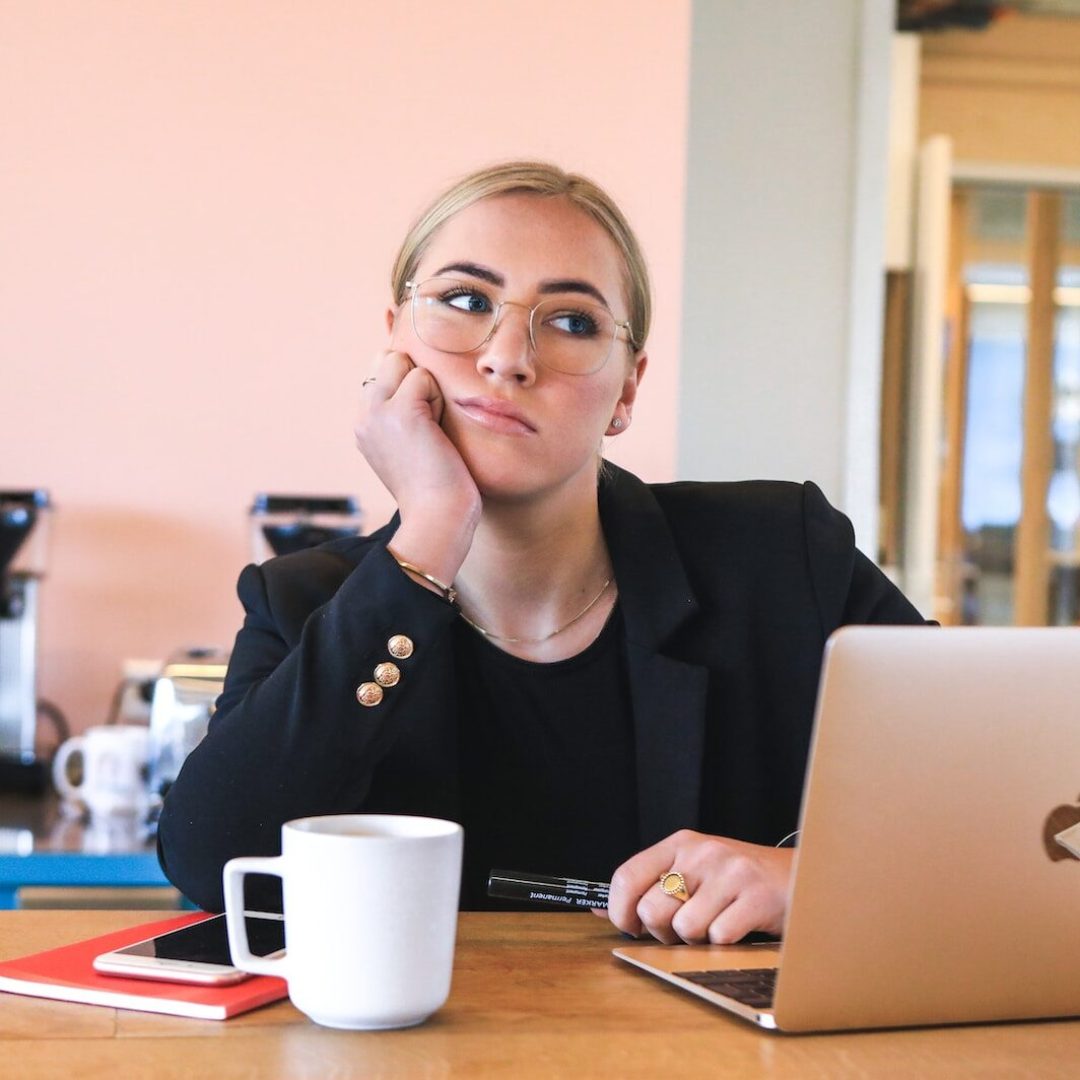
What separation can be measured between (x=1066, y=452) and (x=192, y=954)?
4886mm

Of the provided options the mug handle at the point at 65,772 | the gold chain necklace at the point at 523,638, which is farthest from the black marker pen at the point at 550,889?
the mug handle at the point at 65,772

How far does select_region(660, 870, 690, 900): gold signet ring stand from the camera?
0.95 m

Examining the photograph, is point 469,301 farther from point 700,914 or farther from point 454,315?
point 700,914

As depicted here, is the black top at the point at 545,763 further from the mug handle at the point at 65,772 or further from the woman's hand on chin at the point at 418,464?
the mug handle at the point at 65,772

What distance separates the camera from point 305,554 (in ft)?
4.42

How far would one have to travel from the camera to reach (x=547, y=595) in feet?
4.51

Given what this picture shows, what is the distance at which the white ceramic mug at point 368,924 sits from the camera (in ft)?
2.29

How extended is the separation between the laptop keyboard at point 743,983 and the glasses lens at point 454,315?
601 millimetres

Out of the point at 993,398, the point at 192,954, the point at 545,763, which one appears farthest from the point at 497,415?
the point at 993,398

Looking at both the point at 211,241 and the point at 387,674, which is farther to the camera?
the point at 211,241

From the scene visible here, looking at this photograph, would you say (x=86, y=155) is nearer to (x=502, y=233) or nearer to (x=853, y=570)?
(x=502, y=233)

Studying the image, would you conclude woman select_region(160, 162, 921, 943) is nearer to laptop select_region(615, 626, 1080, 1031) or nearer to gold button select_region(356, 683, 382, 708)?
gold button select_region(356, 683, 382, 708)

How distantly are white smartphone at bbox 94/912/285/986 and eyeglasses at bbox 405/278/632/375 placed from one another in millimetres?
540

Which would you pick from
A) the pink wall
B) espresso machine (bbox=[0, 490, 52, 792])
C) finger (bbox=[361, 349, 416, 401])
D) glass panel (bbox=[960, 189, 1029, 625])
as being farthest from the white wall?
glass panel (bbox=[960, 189, 1029, 625])
